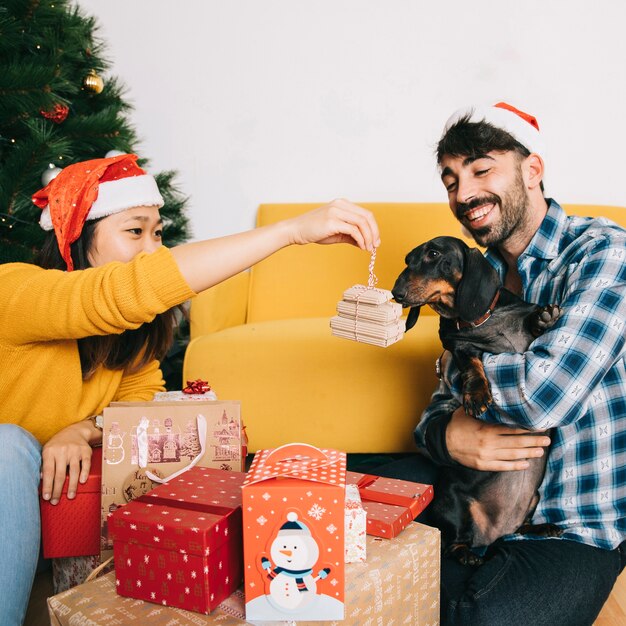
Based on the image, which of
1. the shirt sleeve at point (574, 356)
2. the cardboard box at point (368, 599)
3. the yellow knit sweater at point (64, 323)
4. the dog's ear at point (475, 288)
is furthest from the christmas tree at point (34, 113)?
the shirt sleeve at point (574, 356)

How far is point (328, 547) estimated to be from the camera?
875 mm

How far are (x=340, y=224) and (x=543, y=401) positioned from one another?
0.52 m

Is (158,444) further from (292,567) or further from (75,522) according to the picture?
(292,567)

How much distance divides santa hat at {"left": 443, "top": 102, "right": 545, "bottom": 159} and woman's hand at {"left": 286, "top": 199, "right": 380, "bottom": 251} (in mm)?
624

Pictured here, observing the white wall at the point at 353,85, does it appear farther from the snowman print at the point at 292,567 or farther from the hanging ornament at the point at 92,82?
the snowman print at the point at 292,567

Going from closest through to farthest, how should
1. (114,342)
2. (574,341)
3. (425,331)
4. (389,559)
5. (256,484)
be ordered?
(256,484), (389,559), (574,341), (114,342), (425,331)

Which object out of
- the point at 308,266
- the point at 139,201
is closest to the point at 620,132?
the point at 308,266

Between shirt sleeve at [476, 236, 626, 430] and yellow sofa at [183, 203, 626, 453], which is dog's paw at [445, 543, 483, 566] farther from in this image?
yellow sofa at [183, 203, 626, 453]

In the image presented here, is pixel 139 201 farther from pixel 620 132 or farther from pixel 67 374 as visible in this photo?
pixel 620 132

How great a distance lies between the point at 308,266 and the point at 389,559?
190 cm

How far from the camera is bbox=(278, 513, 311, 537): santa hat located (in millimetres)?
873

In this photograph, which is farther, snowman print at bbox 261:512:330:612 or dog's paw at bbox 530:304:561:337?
dog's paw at bbox 530:304:561:337

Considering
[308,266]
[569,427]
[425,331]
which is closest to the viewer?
[569,427]

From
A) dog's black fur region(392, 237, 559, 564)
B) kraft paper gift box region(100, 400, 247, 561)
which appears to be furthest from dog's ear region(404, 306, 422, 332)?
kraft paper gift box region(100, 400, 247, 561)
